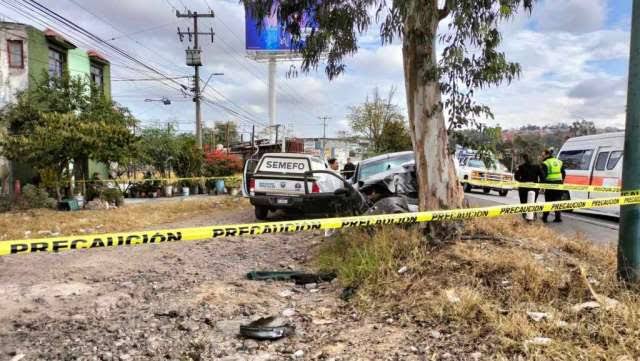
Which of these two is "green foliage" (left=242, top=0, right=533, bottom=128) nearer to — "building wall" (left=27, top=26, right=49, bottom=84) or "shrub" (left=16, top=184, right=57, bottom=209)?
"shrub" (left=16, top=184, right=57, bottom=209)

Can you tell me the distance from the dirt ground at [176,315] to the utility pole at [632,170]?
1.85 metres

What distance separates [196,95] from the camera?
94.6 feet

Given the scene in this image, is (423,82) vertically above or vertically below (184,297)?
above

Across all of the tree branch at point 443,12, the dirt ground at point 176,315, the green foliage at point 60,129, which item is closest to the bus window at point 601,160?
the tree branch at point 443,12

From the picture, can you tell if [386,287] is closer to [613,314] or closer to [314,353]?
[314,353]

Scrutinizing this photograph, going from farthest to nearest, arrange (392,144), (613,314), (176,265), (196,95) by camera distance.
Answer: (392,144) < (196,95) < (176,265) < (613,314)

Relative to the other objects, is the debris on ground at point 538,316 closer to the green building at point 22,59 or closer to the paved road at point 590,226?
the paved road at point 590,226

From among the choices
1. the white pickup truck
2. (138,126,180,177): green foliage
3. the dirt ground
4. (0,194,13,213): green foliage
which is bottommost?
the dirt ground

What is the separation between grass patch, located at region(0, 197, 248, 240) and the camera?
1041 centimetres

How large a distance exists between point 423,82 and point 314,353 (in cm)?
389

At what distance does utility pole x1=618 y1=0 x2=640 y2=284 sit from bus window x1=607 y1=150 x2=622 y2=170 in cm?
803

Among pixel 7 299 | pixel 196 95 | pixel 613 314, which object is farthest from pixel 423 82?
pixel 196 95

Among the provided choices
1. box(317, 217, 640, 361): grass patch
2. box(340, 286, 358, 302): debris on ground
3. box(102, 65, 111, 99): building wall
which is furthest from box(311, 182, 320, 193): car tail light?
box(102, 65, 111, 99): building wall

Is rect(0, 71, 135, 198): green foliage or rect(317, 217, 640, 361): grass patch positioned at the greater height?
rect(0, 71, 135, 198): green foliage
